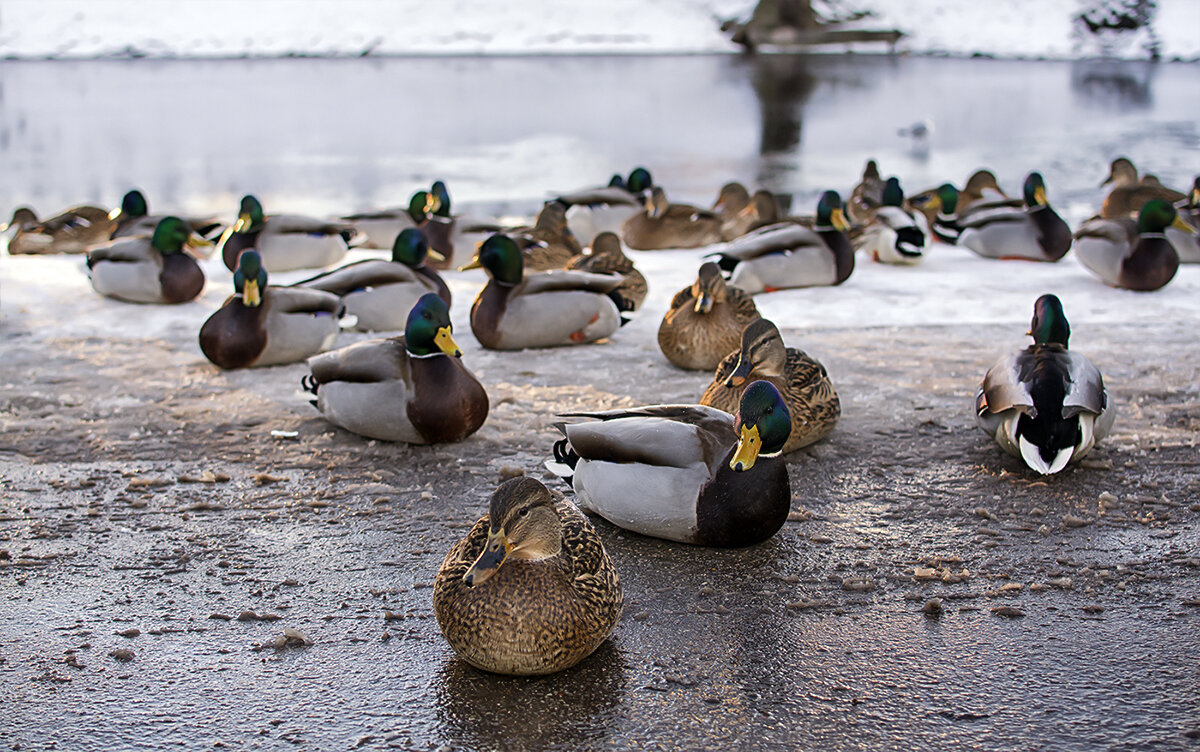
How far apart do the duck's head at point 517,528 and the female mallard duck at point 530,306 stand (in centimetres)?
338

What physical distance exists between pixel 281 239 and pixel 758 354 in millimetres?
4919

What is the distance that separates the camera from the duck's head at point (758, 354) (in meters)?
4.62

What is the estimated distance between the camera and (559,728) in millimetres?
2822

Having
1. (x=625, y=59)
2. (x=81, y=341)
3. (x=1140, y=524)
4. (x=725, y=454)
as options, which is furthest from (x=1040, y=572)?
(x=625, y=59)

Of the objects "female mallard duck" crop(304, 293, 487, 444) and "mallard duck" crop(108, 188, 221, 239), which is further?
"mallard duck" crop(108, 188, 221, 239)

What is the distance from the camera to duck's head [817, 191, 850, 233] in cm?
838

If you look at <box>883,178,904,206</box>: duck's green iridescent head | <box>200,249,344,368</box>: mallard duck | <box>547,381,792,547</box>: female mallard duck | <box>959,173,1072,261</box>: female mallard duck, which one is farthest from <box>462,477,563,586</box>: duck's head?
<box>883,178,904,206</box>: duck's green iridescent head

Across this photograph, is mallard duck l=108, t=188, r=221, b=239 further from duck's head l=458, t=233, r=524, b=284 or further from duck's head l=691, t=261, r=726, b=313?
duck's head l=691, t=261, r=726, b=313

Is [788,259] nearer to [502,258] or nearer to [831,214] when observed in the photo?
[831,214]

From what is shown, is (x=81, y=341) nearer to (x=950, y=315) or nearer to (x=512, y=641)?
(x=512, y=641)

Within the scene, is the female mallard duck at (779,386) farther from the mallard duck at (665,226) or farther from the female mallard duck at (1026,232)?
the mallard duck at (665,226)

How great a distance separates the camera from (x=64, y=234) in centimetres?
972

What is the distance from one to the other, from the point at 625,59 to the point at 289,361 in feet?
89.4

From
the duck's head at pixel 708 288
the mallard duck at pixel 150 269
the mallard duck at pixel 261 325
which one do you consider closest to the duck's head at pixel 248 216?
the mallard duck at pixel 150 269
